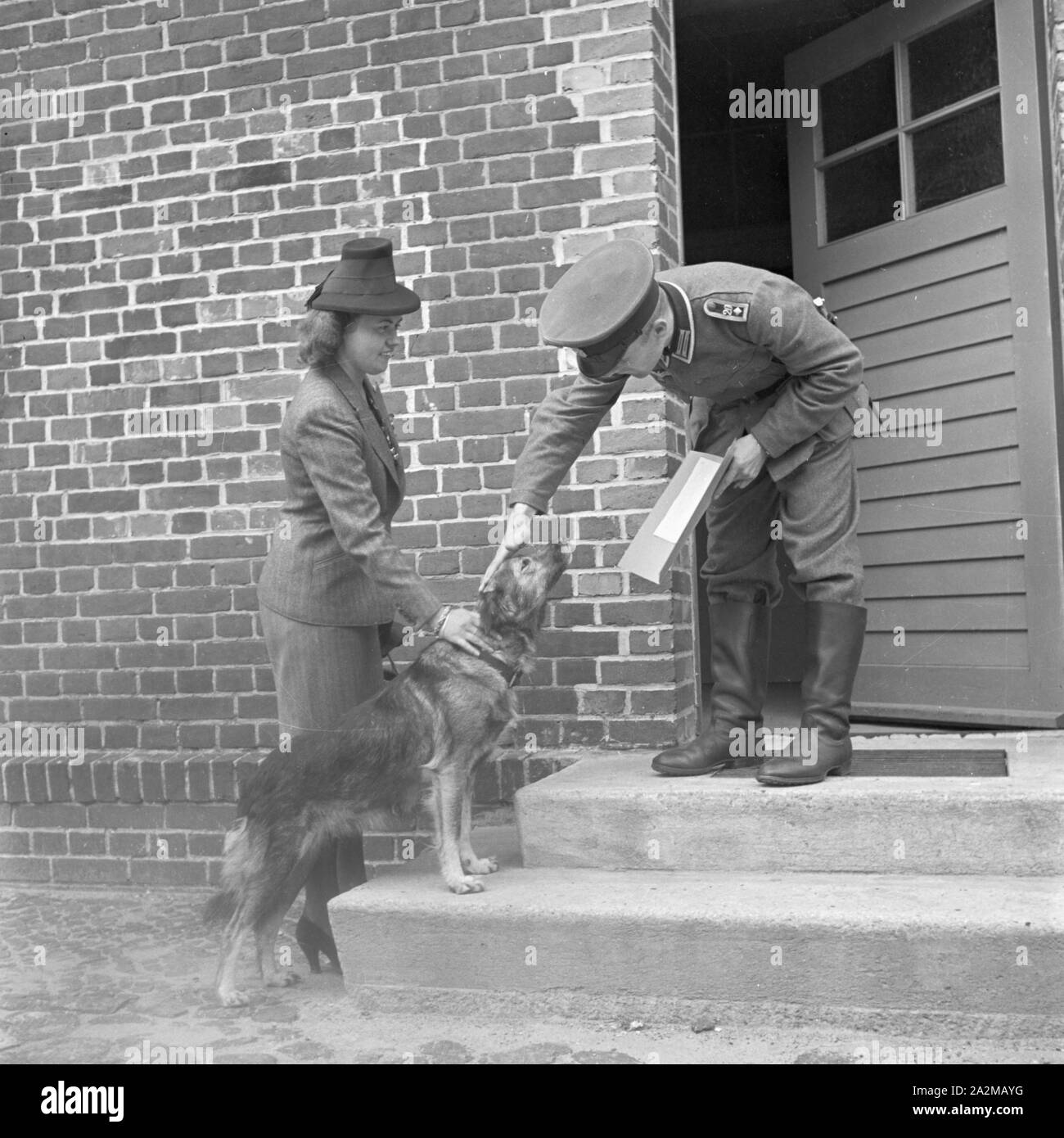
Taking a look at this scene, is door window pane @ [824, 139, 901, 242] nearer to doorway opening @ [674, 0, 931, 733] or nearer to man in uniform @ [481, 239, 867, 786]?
doorway opening @ [674, 0, 931, 733]

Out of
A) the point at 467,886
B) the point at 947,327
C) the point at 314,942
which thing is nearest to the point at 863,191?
the point at 947,327

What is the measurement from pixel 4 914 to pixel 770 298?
383cm

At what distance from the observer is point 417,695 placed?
3893mm

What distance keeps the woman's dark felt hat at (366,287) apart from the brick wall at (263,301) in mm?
1135

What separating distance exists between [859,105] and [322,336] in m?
3.25

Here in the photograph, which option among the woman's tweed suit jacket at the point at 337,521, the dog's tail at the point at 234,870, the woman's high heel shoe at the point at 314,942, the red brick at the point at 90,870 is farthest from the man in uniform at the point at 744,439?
the red brick at the point at 90,870

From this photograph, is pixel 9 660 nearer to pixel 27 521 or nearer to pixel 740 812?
pixel 27 521

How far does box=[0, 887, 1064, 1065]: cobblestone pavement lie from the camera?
3.33 m

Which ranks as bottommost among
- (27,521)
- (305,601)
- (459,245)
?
(305,601)

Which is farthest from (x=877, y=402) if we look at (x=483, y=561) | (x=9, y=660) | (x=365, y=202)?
(x=9, y=660)

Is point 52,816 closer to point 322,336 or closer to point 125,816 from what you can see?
point 125,816

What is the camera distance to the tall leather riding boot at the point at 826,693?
3873 millimetres
